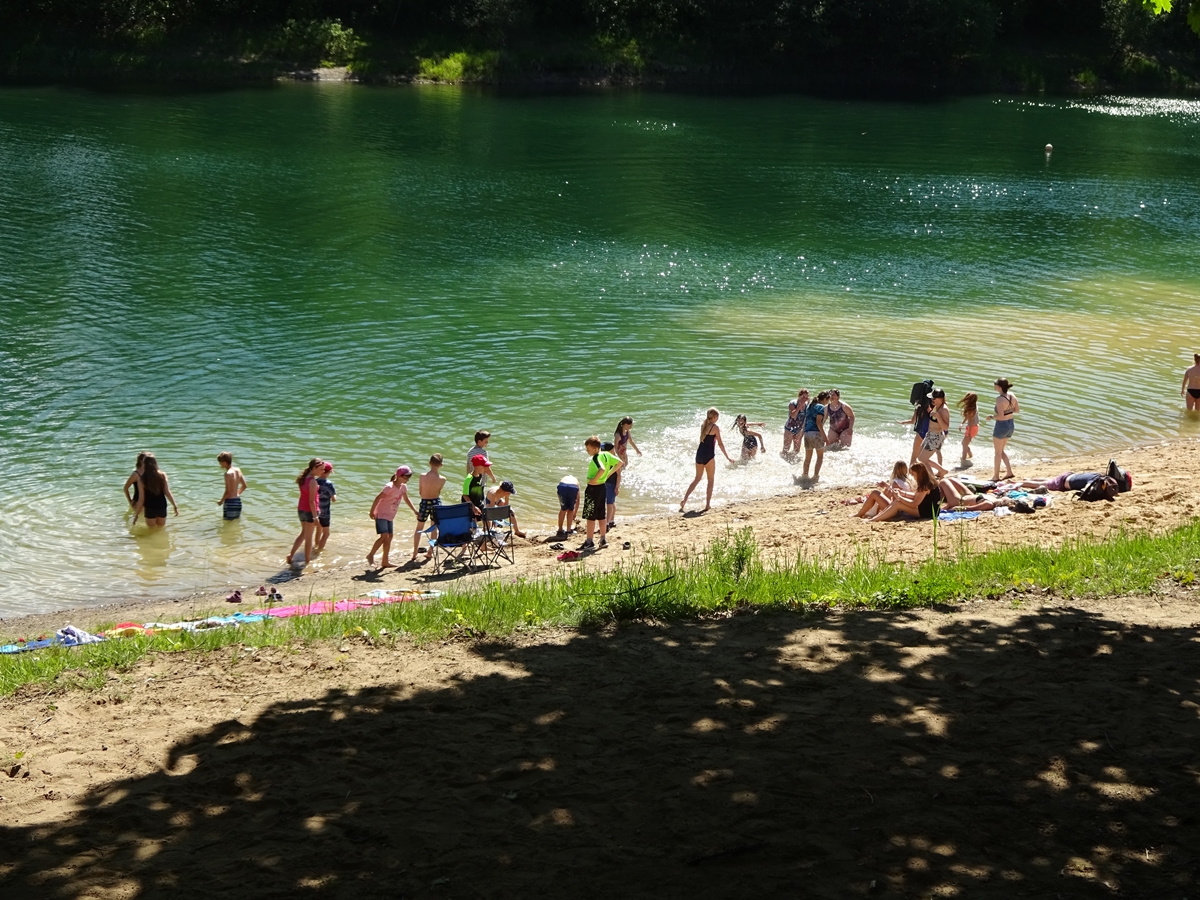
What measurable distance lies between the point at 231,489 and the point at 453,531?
131 inches

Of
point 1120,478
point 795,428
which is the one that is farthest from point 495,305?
point 1120,478

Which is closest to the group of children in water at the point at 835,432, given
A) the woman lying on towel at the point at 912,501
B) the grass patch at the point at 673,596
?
the woman lying on towel at the point at 912,501

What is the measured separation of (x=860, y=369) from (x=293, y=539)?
40.6 ft

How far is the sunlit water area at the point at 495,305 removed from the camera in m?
18.8

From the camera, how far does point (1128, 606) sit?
9.80m

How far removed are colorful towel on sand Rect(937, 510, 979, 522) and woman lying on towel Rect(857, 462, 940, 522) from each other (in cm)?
14

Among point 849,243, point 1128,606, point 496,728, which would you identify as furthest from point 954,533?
point 849,243

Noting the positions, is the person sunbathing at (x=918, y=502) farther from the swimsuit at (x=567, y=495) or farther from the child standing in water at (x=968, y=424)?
the swimsuit at (x=567, y=495)

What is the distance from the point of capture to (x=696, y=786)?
6.62m

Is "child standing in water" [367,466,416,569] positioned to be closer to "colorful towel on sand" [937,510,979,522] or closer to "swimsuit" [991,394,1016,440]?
"colorful towel on sand" [937,510,979,522]

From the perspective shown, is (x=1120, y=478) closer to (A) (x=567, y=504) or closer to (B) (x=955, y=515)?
(B) (x=955, y=515)

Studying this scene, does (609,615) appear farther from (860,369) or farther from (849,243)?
(849,243)

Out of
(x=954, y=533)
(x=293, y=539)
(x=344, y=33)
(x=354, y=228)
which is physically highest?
(x=344, y=33)

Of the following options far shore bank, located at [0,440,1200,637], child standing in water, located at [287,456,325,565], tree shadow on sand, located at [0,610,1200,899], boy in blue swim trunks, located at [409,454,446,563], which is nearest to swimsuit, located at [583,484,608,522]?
far shore bank, located at [0,440,1200,637]
